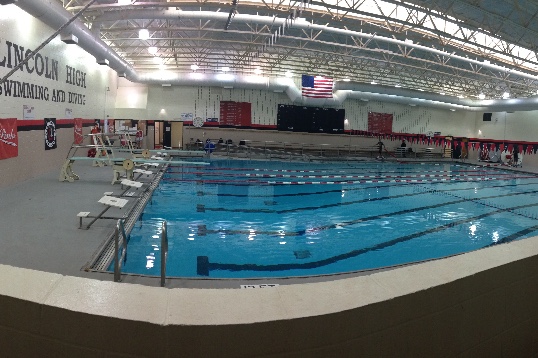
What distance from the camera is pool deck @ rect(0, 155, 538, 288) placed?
419 cm

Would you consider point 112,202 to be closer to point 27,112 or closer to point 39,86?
point 27,112

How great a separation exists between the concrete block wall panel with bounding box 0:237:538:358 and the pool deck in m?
2.71

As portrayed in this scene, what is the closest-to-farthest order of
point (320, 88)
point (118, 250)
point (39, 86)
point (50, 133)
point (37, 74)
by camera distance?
point (118, 250), point (37, 74), point (39, 86), point (50, 133), point (320, 88)

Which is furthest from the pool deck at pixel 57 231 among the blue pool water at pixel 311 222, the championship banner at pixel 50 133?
the championship banner at pixel 50 133

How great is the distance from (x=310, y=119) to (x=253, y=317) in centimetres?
2476

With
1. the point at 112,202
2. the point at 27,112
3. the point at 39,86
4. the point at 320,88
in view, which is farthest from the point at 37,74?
the point at 320,88

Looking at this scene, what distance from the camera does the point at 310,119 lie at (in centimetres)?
2539

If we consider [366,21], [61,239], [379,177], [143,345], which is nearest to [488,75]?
[379,177]

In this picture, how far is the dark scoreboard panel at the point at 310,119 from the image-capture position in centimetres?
2495

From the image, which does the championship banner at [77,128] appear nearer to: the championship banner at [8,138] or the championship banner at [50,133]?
the championship banner at [50,133]

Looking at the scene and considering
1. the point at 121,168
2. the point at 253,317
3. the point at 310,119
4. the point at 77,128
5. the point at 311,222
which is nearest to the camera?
the point at 253,317

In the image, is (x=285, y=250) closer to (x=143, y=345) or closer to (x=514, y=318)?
(x=514, y=318)

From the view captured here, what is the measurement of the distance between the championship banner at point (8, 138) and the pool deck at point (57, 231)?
758 mm

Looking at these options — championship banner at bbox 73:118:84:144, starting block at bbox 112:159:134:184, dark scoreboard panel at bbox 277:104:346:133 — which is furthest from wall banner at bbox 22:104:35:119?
dark scoreboard panel at bbox 277:104:346:133
